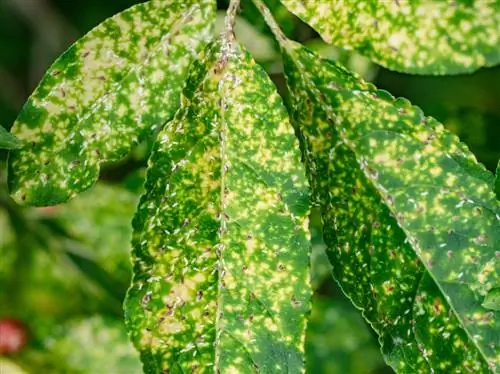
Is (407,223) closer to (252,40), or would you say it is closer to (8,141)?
(8,141)

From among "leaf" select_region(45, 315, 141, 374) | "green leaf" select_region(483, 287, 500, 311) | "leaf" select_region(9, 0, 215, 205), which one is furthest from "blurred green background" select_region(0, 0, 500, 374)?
"green leaf" select_region(483, 287, 500, 311)

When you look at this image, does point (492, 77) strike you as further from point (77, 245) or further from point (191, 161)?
point (191, 161)

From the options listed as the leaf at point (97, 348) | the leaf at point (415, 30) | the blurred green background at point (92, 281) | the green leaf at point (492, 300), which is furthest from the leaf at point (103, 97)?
the leaf at point (97, 348)

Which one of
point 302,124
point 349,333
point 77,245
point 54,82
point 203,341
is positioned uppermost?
point 54,82

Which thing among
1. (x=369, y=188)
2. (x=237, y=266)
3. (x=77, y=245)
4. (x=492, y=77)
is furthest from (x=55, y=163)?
(x=492, y=77)

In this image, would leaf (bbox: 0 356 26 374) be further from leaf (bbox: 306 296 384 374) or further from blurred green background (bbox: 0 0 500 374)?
leaf (bbox: 306 296 384 374)

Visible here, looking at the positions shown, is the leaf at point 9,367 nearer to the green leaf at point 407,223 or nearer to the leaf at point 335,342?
the leaf at point 335,342

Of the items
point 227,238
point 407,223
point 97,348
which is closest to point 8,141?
point 227,238
